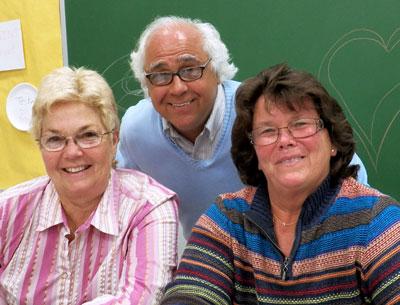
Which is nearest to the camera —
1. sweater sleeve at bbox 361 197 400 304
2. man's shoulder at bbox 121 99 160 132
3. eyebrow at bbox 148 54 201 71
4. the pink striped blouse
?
sweater sleeve at bbox 361 197 400 304

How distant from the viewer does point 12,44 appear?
8.85ft

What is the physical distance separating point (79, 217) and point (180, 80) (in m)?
0.58

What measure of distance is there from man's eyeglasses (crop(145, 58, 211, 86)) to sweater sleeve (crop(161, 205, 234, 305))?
0.54 meters

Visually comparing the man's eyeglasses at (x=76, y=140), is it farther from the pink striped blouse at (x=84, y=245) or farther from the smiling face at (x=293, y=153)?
the smiling face at (x=293, y=153)

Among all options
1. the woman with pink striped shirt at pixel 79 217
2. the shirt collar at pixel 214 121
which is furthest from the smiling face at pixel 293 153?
the shirt collar at pixel 214 121

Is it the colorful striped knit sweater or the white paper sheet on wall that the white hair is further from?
the white paper sheet on wall

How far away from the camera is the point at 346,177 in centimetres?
156

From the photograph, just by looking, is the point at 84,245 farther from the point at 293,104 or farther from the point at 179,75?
the point at 293,104

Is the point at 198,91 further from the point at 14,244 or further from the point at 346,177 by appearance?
the point at 14,244

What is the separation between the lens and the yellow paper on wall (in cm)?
264

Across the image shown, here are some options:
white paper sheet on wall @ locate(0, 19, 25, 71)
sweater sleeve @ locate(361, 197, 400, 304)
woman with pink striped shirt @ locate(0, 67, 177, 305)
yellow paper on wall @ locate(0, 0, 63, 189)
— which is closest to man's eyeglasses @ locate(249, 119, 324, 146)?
sweater sleeve @ locate(361, 197, 400, 304)

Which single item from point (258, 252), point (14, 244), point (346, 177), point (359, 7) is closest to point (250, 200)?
point (258, 252)

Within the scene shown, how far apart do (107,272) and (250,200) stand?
1.59 feet

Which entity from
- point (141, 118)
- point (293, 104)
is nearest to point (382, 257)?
point (293, 104)
